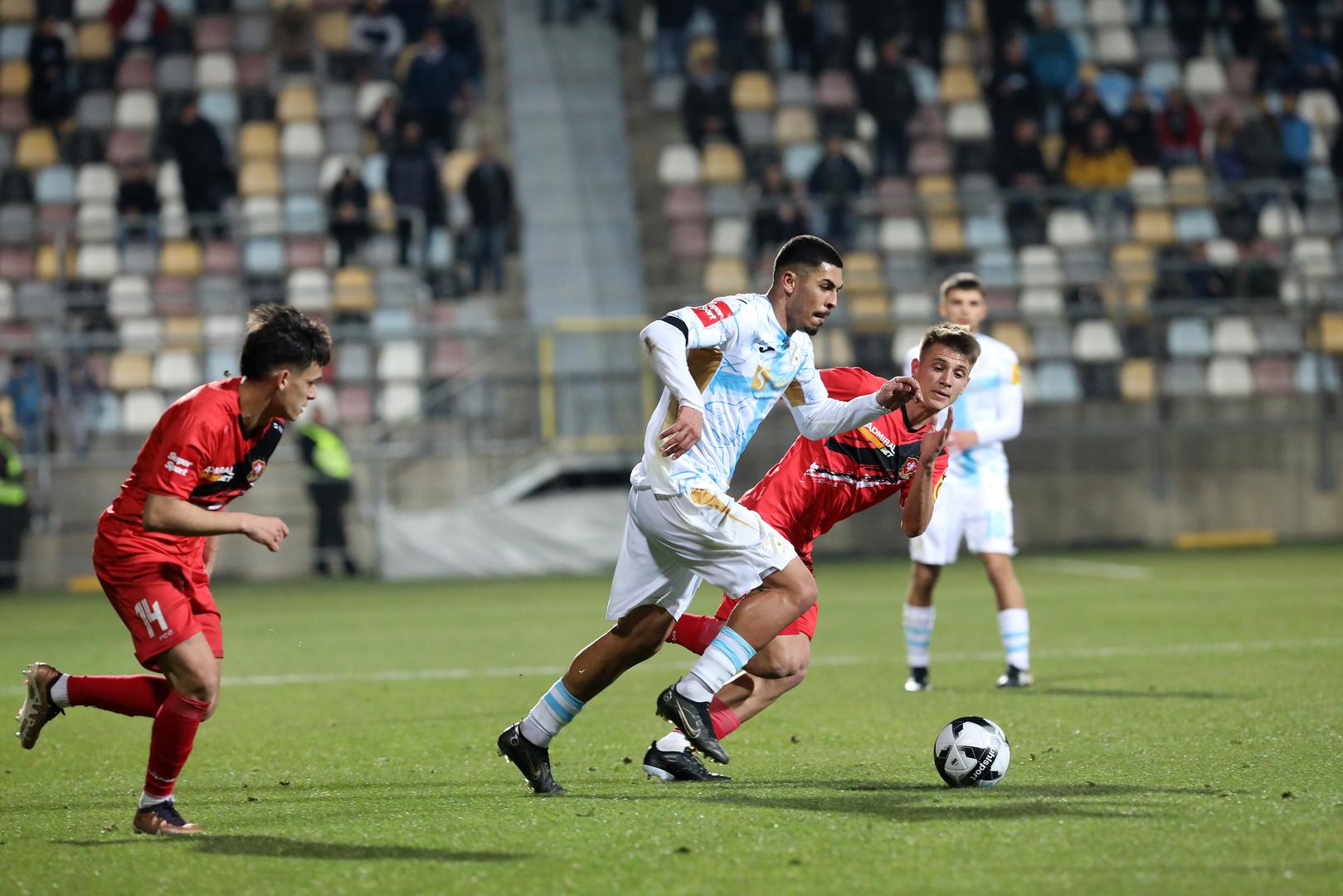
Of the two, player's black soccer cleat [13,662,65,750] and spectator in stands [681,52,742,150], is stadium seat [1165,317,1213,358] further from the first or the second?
player's black soccer cleat [13,662,65,750]

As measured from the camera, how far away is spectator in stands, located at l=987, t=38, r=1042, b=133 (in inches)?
881

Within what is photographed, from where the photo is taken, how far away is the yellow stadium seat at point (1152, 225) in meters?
21.5

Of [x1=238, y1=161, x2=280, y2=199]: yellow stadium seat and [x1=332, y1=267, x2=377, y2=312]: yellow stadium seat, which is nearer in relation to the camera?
[x1=332, y1=267, x2=377, y2=312]: yellow stadium seat

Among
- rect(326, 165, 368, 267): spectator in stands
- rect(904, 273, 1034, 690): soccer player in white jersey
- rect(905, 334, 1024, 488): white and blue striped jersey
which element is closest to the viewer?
rect(904, 273, 1034, 690): soccer player in white jersey

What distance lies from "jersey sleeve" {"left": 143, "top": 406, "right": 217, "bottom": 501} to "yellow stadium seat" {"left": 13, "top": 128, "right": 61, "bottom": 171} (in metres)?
18.8

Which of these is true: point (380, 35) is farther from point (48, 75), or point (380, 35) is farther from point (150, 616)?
point (150, 616)

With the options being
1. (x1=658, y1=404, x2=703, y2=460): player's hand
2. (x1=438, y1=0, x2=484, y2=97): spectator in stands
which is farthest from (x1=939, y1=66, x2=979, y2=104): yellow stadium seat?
(x1=658, y1=404, x2=703, y2=460): player's hand

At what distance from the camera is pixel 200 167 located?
21.1 m

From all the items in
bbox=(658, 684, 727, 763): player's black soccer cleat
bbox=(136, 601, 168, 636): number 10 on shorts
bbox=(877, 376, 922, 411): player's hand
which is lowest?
bbox=(658, 684, 727, 763): player's black soccer cleat

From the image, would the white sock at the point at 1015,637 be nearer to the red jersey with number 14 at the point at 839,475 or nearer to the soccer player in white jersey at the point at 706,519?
the red jersey with number 14 at the point at 839,475

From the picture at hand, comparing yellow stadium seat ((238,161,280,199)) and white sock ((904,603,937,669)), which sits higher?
yellow stadium seat ((238,161,280,199))

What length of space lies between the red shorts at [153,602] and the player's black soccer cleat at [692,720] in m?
1.56

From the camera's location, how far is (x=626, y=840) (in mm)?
5156

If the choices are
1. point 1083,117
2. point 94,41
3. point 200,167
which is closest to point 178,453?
point 200,167
